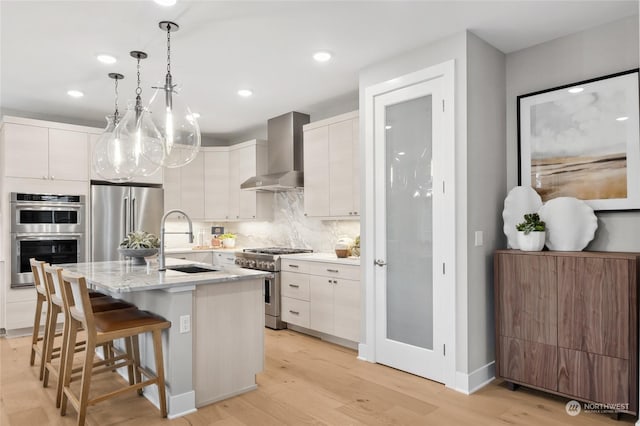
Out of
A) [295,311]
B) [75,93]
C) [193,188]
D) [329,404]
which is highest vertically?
[75,93]

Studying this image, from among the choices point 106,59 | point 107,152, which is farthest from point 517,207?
point 106,59

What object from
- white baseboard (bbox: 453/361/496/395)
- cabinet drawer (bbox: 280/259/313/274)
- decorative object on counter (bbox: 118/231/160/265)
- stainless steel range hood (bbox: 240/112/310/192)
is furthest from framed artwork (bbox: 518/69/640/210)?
decorative object on counter (bbox: 118/231/160/265)

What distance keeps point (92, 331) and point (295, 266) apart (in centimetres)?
244

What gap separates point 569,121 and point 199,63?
309cm

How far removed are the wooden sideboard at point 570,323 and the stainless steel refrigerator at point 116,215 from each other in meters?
4.28

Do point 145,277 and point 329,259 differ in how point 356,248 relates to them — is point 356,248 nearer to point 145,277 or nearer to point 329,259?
point 329,259

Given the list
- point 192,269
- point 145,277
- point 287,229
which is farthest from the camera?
point 287,229

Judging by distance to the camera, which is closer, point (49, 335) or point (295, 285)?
point (49, 335)

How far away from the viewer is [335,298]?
4141 mm

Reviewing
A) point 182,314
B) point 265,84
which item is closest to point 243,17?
point 265,84

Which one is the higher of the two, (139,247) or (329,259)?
(139,247)

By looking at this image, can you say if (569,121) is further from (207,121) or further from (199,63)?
(207,121)

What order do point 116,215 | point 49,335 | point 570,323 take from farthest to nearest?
point 116,215, point 49,335, point 570,323

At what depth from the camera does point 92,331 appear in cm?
242
